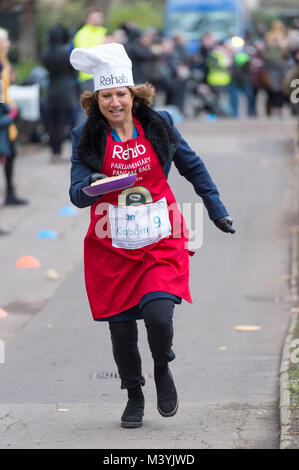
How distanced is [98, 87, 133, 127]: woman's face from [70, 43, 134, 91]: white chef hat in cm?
3

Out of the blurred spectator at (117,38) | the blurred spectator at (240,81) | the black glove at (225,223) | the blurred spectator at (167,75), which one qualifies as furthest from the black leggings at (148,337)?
the blurred spectator at (240,81)

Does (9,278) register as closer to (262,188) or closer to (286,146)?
(262,188)

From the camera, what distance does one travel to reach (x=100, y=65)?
17.1 feet

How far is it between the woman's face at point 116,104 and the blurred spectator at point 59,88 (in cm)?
1059

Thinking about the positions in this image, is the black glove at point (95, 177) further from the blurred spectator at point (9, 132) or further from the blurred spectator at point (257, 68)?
the blurred spectator at point (257, 68)

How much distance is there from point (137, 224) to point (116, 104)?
1.95 ft

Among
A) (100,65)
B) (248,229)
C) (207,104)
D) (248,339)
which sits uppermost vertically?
(100,65)

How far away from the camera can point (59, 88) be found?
1572 centimetres

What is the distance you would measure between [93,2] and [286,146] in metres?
18.8

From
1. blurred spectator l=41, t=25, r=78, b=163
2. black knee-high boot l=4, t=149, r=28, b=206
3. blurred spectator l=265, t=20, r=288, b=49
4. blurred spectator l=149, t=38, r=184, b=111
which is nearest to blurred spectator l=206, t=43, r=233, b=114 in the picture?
blurred spectator l=149, t=38, r=184, b=111

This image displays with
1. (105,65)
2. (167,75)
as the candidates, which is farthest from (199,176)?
(167,75)

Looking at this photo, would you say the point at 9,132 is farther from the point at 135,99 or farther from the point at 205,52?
the point at 205,52
